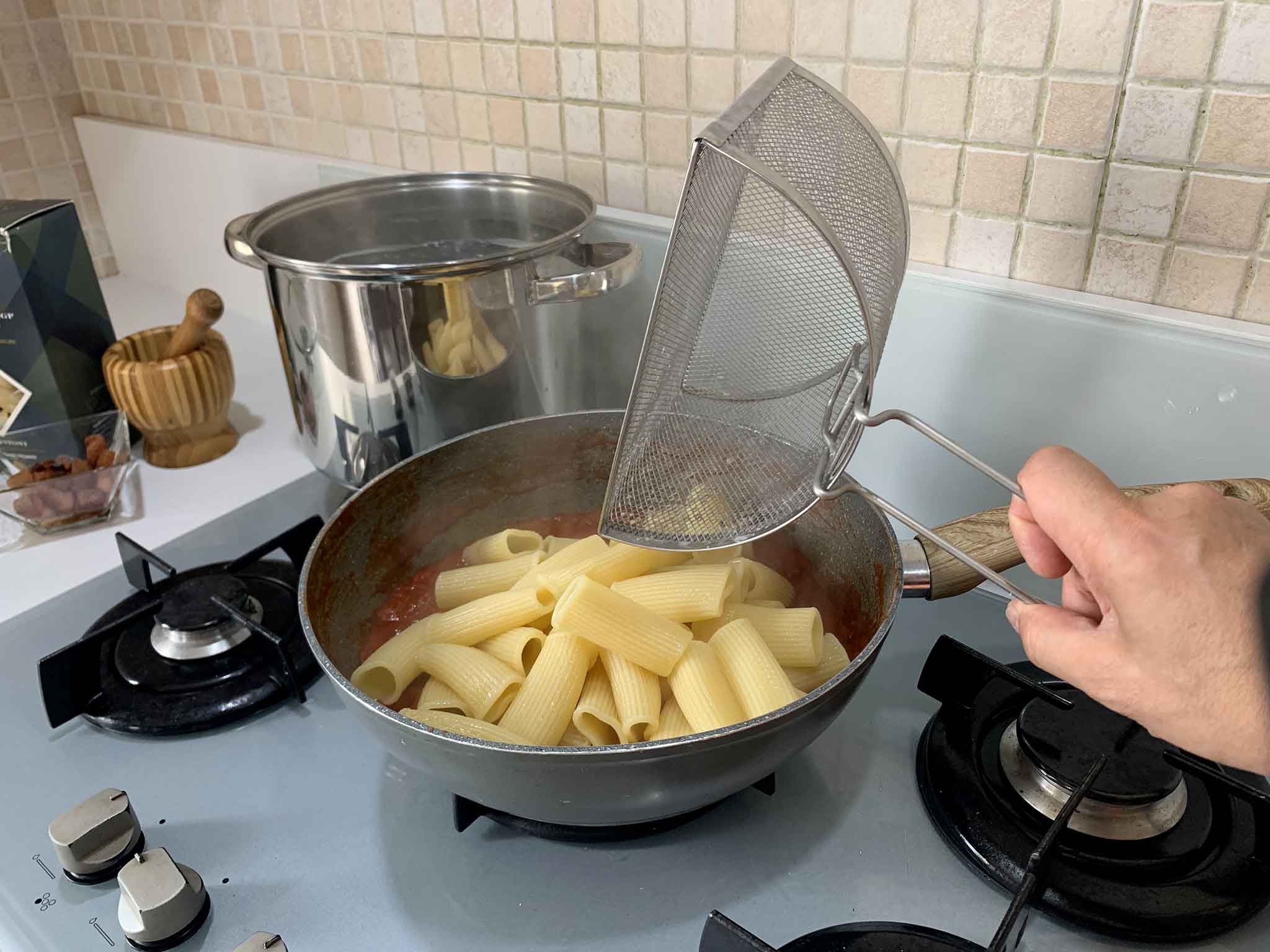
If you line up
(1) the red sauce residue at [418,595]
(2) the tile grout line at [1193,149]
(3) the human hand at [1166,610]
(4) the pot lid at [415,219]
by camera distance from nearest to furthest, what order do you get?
(3) the human hand at [1166,610]
(2) the tile grout line at [1193,149]
(1) the red sauce residue at [418,595]
(4) the pot lid at [415,219]

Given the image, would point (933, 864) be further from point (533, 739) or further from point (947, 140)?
point (947, 140)

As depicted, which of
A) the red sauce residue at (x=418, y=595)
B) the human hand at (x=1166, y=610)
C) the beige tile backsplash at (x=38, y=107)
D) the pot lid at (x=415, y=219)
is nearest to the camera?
the human hand at (x=1166, y=610)

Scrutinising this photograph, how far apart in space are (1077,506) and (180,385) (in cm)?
79

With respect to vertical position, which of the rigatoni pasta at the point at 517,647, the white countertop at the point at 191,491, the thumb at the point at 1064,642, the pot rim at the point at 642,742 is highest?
the thumb at the point at 1064,642

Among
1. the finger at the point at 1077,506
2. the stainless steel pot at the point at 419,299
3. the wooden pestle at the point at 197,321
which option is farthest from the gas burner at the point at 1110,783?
the wooden pestle at the point at 197,321

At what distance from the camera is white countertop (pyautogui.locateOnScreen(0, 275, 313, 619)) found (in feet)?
2.60

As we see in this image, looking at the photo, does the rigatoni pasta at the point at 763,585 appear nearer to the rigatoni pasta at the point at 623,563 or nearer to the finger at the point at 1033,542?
the rigatoni pasta at the point at 623,563

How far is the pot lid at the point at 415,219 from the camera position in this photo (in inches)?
31.3

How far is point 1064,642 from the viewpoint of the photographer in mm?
380

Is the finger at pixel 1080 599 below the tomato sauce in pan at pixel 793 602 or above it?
above

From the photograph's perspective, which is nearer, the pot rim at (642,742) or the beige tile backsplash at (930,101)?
the pot rim at (642,742)

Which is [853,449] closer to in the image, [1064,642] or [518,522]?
[1064,642]

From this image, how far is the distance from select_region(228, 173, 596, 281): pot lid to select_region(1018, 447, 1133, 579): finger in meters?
→ 0.48

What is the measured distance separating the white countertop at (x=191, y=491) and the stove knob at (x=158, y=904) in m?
0.36
